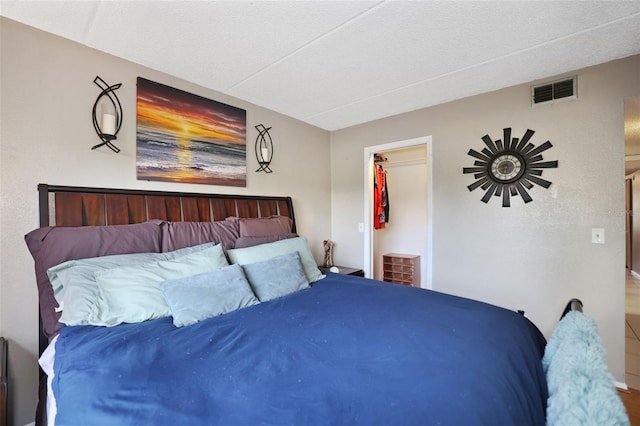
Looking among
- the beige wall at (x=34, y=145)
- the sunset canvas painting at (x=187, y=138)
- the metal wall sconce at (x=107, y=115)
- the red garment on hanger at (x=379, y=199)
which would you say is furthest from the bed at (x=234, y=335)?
the red garment on hanger at (x=379, y=199)

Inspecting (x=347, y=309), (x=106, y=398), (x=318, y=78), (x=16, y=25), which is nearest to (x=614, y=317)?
(x=347, y=309)

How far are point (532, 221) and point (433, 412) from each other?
2312 millimetres

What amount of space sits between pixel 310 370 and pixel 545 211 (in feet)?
8.13

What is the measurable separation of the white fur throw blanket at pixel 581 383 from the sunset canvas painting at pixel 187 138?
254 centimetres

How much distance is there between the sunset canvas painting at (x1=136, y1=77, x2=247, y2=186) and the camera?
214 centimetres

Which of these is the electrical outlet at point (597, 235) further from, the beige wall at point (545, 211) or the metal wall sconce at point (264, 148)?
the metal wall sconce at point (264, 148)

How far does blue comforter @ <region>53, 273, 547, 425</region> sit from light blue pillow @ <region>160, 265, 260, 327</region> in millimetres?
77

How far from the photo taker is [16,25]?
63.7 inches

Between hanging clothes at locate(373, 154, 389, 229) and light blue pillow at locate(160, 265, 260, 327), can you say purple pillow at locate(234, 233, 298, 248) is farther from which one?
hanging clothes at locate(373, 154, 389, 229)

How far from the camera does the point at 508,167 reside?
Result: 2539 mm

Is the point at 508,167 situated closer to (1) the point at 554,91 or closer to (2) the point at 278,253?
(1) the point at 554,91

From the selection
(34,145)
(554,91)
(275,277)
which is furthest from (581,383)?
(34,145)

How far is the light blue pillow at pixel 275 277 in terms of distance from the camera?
6.11ft

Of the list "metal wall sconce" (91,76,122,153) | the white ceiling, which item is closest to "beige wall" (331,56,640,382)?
the white ceiling
